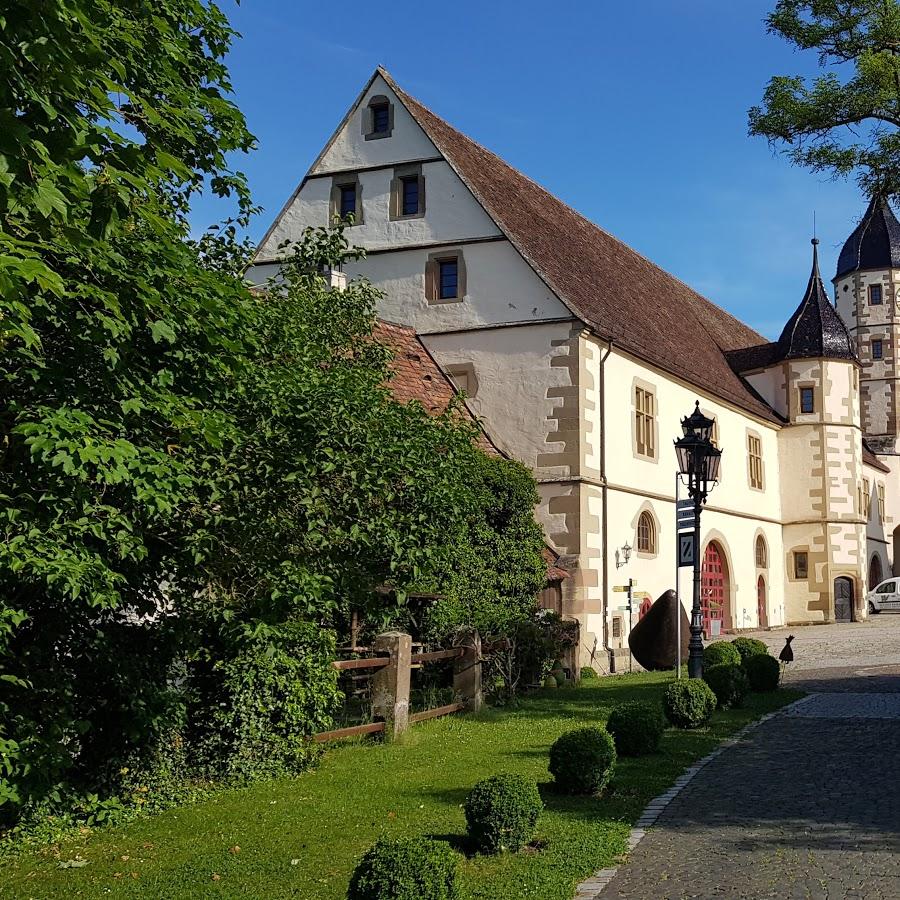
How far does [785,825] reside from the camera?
321 inches

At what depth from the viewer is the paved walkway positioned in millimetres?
6695

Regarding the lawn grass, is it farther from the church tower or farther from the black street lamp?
the church tower

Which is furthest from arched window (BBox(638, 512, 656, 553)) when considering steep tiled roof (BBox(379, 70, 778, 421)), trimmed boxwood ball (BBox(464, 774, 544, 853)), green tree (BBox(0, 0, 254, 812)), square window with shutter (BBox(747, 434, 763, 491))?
trimmed boxwood ball (BBox(464, 774, 544, 853))

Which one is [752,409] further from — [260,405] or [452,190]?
[260,405]

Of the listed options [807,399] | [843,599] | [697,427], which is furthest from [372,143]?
[843,599]

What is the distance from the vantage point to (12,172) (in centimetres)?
463

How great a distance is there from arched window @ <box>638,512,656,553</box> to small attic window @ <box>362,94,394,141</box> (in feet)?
34.5

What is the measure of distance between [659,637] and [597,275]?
1003cm

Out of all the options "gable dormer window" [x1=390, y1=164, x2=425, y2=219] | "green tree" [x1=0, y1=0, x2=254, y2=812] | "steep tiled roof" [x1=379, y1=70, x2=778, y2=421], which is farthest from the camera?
"gable dormer window" [x1=390, y1=164, x2=425, y2=219]

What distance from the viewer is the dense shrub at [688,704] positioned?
13086mm

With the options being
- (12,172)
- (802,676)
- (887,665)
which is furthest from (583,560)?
(12,172)

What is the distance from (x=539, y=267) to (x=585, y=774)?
15.1m

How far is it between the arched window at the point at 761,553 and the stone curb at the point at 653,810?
20.1 meters

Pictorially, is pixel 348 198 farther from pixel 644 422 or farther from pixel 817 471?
pixel 817 471
